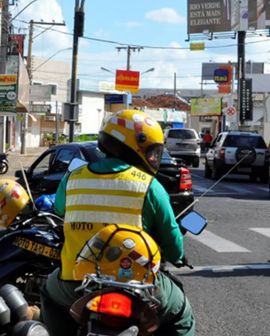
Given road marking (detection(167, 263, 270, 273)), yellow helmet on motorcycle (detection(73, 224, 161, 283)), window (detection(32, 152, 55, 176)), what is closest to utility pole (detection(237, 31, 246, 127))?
window (detection(32, 152, 55, 176))

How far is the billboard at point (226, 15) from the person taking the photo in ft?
172

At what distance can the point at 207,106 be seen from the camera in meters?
71.9

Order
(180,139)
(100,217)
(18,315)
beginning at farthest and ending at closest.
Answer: (180,139) < (18,315) < (100,217)

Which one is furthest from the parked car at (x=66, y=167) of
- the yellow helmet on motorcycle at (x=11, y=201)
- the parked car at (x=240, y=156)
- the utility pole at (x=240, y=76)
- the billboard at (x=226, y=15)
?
the billboard at (x=226, y=15)

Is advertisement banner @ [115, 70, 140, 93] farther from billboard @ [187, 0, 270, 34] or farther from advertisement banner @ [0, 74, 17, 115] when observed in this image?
advertisement banner @ [0, 74, 17, 115]

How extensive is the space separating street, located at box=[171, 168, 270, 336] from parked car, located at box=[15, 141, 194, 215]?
765 mm

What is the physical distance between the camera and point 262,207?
15883 mm

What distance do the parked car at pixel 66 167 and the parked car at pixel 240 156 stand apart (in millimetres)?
11826

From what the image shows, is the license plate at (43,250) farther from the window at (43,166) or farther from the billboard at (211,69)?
the billboard at (211,69)

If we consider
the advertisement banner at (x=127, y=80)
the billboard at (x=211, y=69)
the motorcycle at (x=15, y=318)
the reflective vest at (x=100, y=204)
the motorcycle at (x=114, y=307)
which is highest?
the billboard at (x=211, y=69)

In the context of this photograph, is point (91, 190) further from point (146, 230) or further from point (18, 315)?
point (18, 315)

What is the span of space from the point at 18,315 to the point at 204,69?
115 meters

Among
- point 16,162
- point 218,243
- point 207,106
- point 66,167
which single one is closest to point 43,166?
point 66,167

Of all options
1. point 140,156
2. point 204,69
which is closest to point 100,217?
point 140,156
